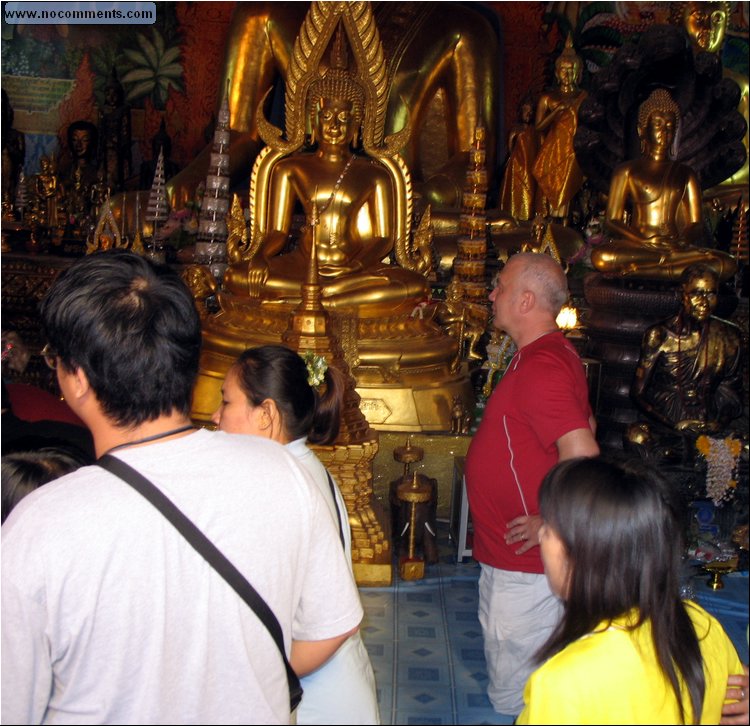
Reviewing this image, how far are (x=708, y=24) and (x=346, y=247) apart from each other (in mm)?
3728

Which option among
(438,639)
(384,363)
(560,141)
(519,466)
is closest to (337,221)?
(384,363)

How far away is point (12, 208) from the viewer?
7508mm

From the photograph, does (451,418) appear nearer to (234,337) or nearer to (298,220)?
(234,337)

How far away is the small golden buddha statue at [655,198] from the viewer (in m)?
5.86

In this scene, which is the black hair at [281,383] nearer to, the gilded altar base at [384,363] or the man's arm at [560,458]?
the man's arm at [560,458]

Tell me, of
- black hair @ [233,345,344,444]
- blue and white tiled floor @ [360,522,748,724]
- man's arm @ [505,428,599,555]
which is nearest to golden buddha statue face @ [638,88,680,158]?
blue and white tiled floor @ [360,522,748,724]

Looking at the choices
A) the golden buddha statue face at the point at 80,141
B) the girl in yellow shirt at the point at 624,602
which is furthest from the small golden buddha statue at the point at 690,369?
the golden buddha statue face at the point at 80,141

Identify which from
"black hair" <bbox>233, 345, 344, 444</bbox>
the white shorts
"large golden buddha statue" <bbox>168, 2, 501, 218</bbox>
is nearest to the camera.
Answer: "black hair" <bbox>233, 345, 344, 444</bbox>

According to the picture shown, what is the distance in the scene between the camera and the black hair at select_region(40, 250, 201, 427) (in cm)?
131

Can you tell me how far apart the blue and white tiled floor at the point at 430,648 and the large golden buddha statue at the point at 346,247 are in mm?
1155

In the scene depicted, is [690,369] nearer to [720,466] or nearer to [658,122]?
[720,466]

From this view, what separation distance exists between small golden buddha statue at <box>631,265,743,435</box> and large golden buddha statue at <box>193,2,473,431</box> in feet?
2.89

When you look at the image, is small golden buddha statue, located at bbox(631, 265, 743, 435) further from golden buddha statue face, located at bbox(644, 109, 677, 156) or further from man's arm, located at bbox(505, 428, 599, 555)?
man's arm, located at bbox(505, 428, 599, 555)

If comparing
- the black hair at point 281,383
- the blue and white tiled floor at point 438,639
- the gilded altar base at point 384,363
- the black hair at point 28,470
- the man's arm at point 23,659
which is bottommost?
the blue and white tiled floor at point 438,639
